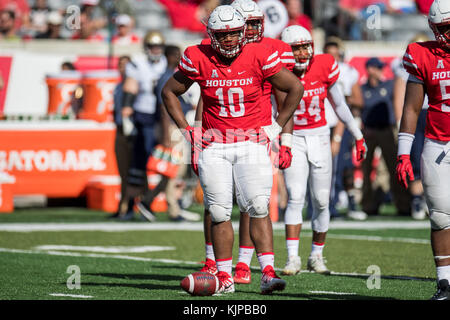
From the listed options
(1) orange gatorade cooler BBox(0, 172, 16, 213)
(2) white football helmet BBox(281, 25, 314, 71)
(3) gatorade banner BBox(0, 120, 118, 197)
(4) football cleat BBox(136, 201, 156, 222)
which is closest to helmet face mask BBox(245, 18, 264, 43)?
(2) white football helmet BBox(281, 25, 314, 71)

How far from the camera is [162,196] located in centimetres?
1382

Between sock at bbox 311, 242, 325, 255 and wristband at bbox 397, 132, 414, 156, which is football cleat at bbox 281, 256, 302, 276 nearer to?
sock at bbox 311, 242, 325, 255

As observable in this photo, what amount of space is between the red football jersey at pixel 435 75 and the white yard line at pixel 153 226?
514 cm

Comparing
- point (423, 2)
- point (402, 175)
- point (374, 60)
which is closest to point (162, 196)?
point (374, 60)

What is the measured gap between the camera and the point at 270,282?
6.18m

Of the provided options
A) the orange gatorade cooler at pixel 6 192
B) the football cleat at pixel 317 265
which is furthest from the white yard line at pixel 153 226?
the football cleat at pixel 317 265

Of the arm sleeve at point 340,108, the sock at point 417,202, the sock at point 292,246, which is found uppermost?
the arm sleeve at point 340,108

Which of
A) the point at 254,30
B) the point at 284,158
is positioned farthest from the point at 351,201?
the point at 284,158

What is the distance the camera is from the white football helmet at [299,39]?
757 cm

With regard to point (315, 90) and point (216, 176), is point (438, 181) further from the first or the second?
point (315, 90)

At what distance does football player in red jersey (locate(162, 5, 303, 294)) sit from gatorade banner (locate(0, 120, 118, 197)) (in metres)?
7.54

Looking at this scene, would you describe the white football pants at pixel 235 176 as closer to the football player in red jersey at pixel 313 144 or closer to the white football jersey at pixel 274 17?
the football player in red jersey at pixel 313 144
